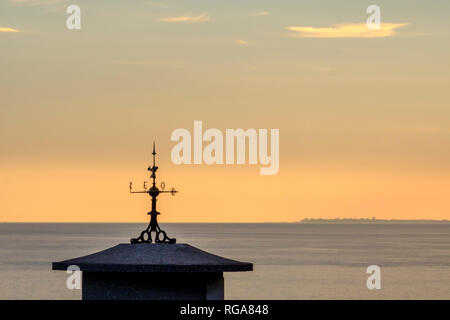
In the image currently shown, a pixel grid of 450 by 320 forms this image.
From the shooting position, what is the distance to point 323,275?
138 m

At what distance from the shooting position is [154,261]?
13109 millimetres

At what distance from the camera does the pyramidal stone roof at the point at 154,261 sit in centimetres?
1293

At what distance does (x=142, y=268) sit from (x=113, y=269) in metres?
0.35

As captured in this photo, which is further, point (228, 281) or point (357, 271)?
point (357, 271)

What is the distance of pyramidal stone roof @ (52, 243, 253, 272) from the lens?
1293cm
